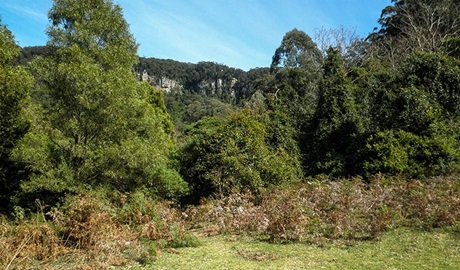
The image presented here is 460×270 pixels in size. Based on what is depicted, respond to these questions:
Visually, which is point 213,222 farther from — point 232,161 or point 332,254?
point 232,161

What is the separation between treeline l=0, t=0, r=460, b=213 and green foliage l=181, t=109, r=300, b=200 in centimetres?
6

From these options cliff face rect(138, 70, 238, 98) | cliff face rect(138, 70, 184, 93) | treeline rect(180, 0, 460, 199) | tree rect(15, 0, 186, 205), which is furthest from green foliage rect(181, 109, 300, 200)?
cliff face rect(138, 70, 184, 93)

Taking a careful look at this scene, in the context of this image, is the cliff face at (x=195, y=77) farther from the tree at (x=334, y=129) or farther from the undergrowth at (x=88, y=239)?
the undergrowth at (x=88, y=239)

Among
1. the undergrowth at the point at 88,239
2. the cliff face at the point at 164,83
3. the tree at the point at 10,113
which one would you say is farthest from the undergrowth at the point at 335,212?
the cliff face at the point at 164,83

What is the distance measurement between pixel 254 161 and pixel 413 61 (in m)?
8.99

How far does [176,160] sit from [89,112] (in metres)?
5.90

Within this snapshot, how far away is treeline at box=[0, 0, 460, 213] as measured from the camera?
34.5 feet

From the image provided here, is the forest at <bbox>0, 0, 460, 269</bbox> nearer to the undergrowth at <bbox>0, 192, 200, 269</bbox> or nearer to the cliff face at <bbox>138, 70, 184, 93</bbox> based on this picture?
the undergrowth at <bbox>0, 192, 200, 269</bbox>

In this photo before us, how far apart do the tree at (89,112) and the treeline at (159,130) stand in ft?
0.11

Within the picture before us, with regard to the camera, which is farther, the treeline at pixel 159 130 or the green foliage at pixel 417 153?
the green foliage at pixel 417 153

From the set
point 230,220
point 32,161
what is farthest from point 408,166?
point 32,161

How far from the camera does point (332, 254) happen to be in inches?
239

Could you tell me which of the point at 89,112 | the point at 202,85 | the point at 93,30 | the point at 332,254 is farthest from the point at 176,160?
the point at 202,85

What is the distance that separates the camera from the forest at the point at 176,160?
23.4 ft
